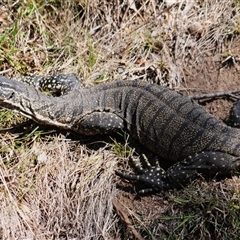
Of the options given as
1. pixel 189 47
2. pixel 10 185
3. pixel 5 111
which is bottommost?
pixel 10 185

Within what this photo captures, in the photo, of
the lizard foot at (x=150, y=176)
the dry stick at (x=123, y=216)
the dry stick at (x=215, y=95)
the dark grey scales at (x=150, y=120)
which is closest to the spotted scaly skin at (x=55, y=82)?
the dark grey scales at (x=150, y=120)

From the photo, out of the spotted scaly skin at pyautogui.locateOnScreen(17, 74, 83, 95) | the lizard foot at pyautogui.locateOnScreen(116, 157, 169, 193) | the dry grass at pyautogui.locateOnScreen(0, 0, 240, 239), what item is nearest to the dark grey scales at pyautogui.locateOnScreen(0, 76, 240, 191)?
the lizard foot at pyautogui.locateOnScreen(116, 157, 169, 193)

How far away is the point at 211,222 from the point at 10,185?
199cm

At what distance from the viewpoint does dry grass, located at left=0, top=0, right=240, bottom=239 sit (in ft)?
18.4

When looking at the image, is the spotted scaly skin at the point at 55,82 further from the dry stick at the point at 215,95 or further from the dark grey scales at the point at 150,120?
the dry stick at the point at 215,95

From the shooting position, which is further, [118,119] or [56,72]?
[56,72]

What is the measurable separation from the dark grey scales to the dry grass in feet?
0.74

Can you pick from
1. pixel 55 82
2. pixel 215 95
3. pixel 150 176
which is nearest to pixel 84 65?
pixel 55 82

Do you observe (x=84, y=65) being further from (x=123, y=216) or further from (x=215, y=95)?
(x=123, y=216)

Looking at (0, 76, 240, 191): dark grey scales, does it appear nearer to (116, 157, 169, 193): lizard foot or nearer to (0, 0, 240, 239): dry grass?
(116, 157, 169, 193): lizard foot

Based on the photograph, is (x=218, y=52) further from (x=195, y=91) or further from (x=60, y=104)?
(x=60, y=104)

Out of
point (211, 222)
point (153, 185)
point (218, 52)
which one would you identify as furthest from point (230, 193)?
point (218, 52)

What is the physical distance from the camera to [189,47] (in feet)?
21.5

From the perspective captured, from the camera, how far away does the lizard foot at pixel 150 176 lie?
560 centimetres
